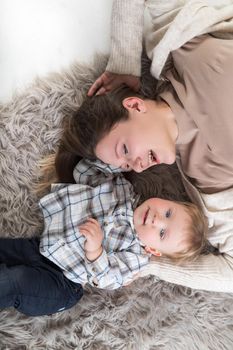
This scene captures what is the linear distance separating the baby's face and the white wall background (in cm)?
46

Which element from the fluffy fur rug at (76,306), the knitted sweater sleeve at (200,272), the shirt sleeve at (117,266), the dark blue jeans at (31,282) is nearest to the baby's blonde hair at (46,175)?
the fluffy fur rug at (76,306)

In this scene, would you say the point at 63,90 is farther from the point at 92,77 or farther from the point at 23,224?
the point at 23,224

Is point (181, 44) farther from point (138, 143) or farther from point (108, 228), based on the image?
point (108, 228)

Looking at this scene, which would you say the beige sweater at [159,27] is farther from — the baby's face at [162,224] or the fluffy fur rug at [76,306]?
the baby's face at [162,224]

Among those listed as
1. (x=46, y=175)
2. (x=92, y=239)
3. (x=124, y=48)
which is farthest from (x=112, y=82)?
(x=92, y=239)

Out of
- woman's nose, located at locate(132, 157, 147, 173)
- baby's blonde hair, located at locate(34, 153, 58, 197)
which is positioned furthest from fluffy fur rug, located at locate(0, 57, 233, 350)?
woman's nose, located at locate(132, 157, 147, 173)

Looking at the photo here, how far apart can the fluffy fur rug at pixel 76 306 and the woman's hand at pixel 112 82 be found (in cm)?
6

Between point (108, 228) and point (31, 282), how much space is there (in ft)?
0.81

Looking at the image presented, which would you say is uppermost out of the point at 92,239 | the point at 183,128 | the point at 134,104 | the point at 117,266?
the point at 134,104

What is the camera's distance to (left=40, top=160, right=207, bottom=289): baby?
4.00 ft

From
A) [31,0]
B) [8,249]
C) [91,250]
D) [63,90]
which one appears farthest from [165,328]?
[31,0]

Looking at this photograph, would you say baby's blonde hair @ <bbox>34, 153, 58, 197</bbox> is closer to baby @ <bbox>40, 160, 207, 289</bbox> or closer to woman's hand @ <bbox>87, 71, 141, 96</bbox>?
baby @ <bbox>40, 160, 207, 289</bbox>

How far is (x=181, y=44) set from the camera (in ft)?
3.95

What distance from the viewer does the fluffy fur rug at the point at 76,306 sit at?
4.18ft
